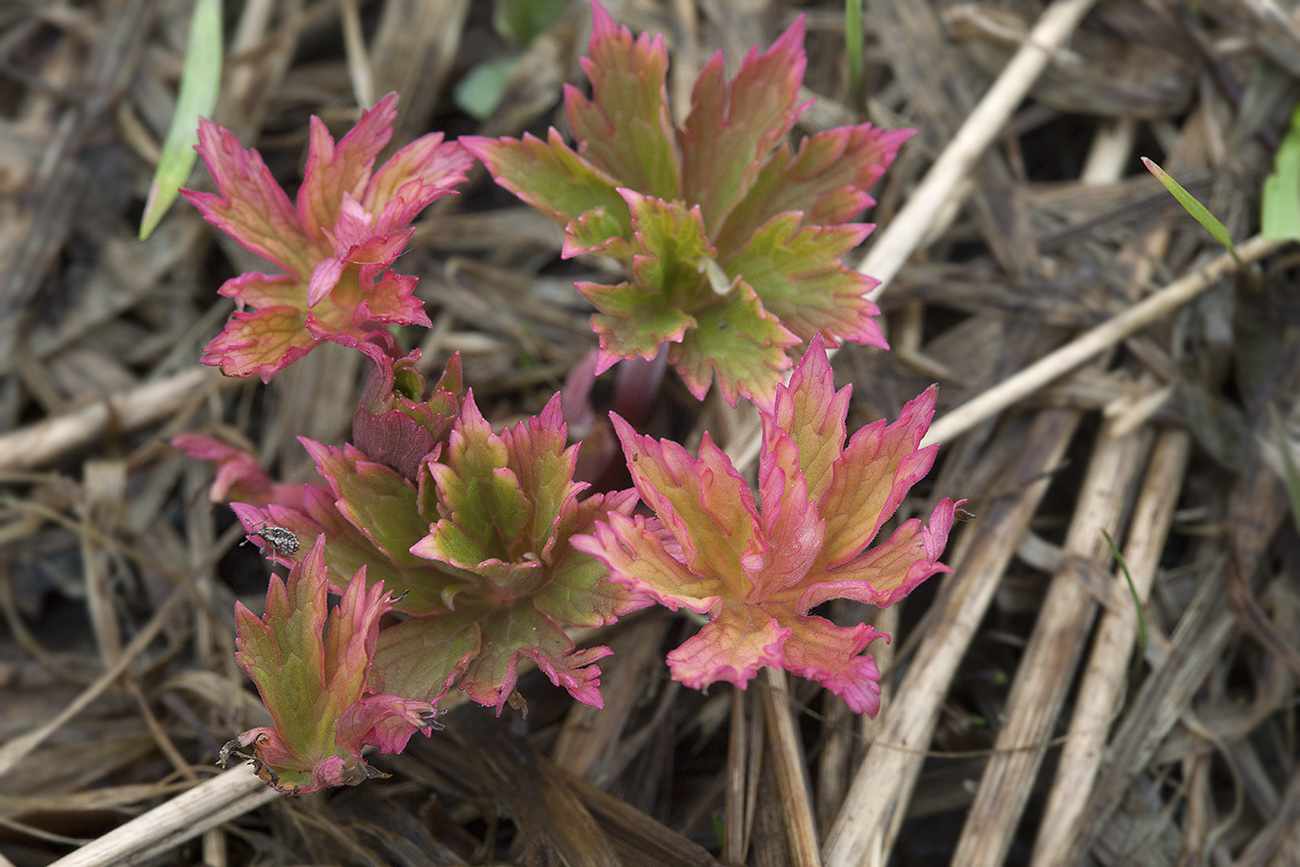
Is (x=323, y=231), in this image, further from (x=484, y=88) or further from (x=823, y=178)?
(x=484, y=88)

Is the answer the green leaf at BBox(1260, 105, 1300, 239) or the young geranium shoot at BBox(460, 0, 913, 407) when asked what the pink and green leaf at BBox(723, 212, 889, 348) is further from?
the green leaf at BBox(1260, 105, 1300, 239)

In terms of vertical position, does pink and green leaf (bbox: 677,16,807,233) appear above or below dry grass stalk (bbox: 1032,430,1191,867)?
above

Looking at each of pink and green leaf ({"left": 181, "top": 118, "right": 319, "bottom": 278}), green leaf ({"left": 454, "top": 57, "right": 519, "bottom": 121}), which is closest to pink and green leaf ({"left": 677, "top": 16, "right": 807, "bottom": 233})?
pink and green leaf ({"left": 181, "top": 118, "right": 319, "bottom": 278})

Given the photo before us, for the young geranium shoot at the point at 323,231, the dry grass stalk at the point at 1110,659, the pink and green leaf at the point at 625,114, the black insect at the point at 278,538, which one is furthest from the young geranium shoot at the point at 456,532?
the dry grass stalk at the point at 1110,659

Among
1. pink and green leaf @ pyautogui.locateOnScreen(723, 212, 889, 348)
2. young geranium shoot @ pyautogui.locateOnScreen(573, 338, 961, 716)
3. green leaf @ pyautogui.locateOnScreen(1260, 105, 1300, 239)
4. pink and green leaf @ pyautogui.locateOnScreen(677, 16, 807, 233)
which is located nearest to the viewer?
young geranium shoot @ pyautogui.locateOnScreen(573, 338, 961, 716)

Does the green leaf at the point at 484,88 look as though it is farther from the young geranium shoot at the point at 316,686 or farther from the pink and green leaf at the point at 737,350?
the young geranium shoot at the point at 316,686

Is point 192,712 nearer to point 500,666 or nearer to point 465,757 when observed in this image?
point 465,757

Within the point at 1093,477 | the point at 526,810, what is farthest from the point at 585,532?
the point at 1093,477
